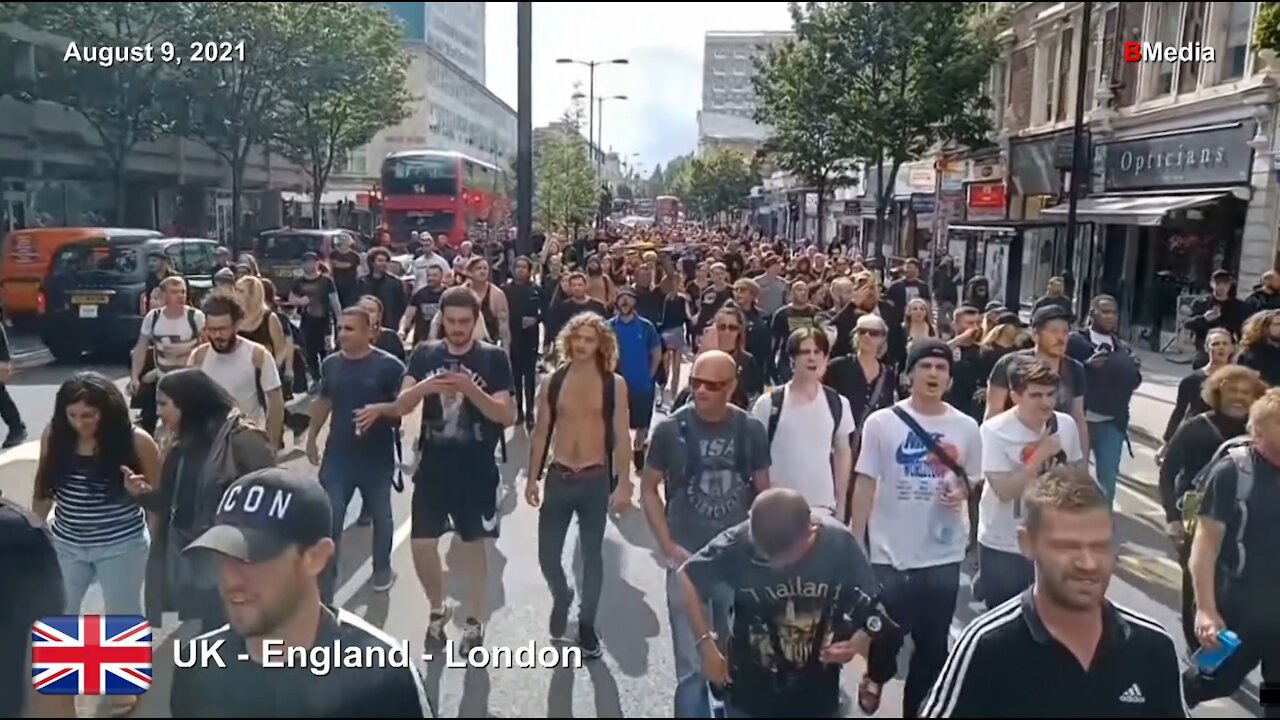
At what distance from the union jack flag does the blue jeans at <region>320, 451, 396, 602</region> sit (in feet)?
8.28

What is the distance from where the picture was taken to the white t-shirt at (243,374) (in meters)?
5.06

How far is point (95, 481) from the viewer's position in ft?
11.8

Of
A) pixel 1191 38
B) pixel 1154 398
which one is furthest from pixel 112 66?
pixel 1191 38

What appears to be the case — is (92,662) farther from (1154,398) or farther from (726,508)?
(1154,398)

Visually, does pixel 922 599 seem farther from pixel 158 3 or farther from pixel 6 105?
pixel 158 3

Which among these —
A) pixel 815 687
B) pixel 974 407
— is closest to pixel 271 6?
pixel 974 407

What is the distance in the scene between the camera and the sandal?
8.68 feet

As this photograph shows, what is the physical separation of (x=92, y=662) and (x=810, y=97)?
Result: 70.6 ft

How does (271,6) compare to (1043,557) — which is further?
(271,6)

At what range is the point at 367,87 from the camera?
21.3 m

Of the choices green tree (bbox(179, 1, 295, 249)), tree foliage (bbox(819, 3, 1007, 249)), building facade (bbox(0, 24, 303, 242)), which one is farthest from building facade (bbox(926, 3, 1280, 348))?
building facade (bbox(0, 24, 303, 242))

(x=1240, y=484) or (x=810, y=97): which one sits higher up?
(x=810, y=97)

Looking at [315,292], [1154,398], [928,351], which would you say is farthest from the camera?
[1154,398]

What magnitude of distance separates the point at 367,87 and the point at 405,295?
40.7ft
